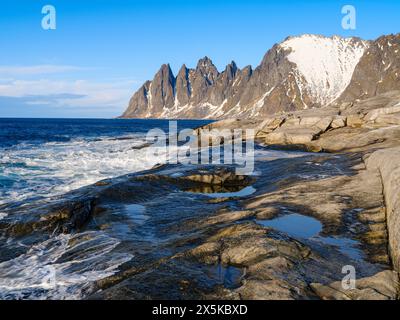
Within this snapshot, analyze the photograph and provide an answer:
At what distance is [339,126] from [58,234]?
115 ft

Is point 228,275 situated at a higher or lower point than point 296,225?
lower

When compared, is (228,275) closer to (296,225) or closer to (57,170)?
(296,225)

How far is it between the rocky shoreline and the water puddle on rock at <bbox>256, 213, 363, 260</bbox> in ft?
0.11

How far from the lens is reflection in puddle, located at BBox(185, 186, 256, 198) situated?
773 inches

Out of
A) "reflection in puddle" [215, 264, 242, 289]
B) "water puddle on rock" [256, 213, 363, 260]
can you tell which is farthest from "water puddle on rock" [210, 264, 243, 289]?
"water puddle on rock" [256, 213, 363, 260]

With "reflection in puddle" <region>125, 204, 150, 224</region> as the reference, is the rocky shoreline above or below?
above

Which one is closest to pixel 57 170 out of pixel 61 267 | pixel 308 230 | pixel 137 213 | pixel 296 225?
pixel 137 213

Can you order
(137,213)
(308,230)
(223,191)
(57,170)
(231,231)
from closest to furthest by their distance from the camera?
1. (231,231)
2. (308,230)
3. (137,213)
4. (223,191)
5. (57,170)

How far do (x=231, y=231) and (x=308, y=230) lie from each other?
8.11 ft

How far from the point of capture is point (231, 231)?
11555 millimetres

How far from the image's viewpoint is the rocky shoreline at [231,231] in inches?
320

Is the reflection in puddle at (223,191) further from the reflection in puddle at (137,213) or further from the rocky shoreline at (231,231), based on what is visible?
the reflection in puddle at (137,213)

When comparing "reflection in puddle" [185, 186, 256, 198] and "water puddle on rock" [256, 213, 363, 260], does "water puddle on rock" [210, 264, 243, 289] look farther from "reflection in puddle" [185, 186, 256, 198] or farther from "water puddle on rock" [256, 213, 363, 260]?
"reflection in puddle" [185, 186, 256, 198]
